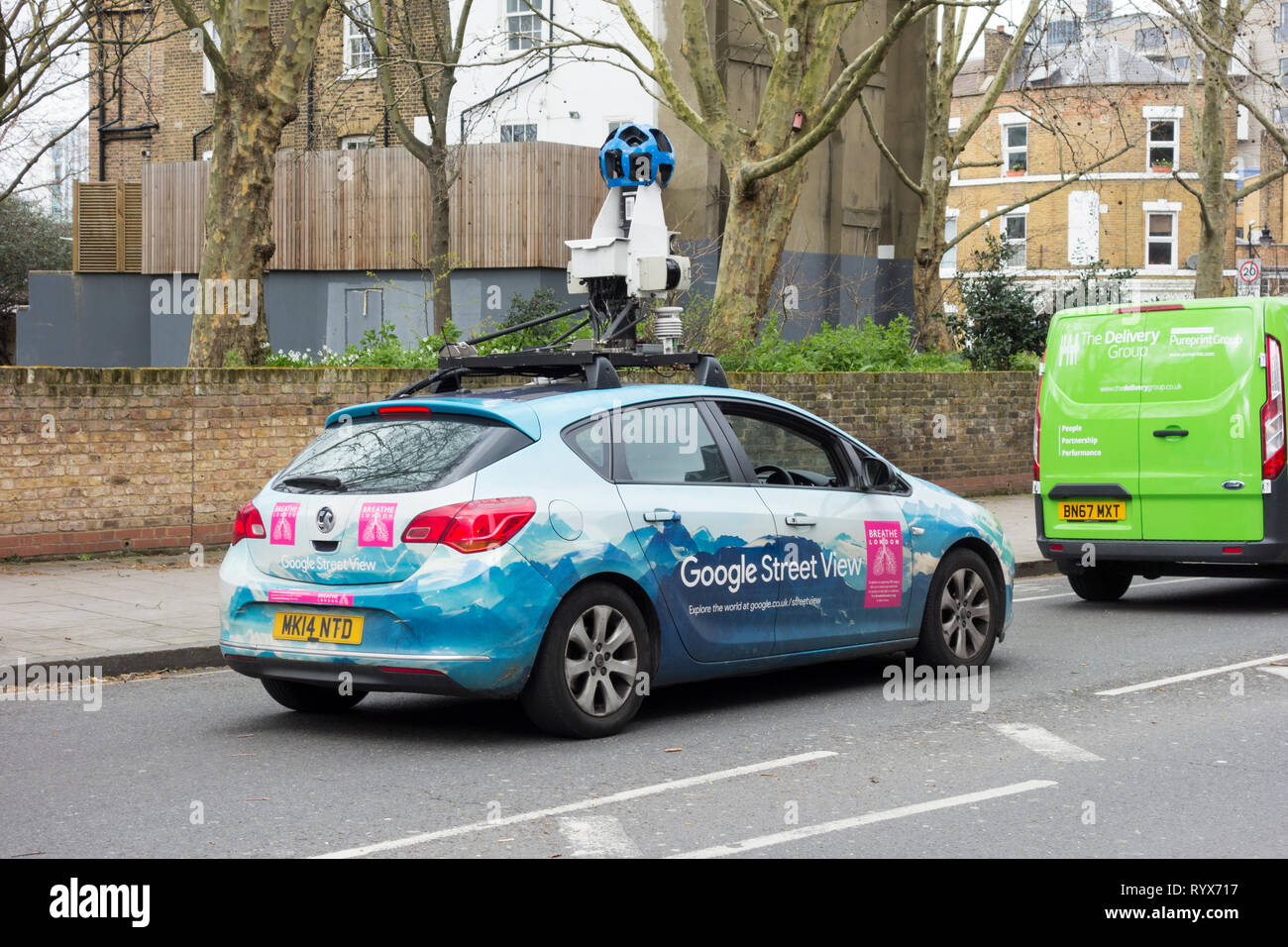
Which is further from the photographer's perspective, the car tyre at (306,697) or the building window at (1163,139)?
the building window at (1163,139)

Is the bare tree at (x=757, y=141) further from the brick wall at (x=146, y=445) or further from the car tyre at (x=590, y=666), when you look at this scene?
the car tyre at (x=590, y=666)

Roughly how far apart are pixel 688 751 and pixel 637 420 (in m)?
1.65

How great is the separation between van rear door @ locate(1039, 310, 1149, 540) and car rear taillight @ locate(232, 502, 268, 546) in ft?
24.1

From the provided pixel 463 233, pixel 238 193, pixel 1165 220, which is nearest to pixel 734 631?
pixel 238 193

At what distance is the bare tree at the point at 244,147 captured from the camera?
49.6ft

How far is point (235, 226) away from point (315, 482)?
29.1 feet

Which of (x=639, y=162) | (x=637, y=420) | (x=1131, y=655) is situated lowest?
(x=1131, y=655)

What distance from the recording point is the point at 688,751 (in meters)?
6.92

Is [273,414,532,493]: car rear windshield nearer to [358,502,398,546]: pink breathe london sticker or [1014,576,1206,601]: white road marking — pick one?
[358,502,398,546]: pink breathe london sticker

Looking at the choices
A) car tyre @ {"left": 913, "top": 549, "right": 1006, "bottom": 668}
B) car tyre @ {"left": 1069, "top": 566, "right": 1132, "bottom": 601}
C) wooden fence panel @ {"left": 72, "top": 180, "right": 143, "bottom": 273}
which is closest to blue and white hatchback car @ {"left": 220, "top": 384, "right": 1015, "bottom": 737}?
car tyre @ {"left": 913, "top": 549, "right": 1006, "bottom": 668}

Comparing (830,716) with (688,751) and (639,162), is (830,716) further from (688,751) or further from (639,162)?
(639,162)

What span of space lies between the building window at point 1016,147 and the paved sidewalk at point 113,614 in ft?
150

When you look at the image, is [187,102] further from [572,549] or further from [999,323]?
[572,549]

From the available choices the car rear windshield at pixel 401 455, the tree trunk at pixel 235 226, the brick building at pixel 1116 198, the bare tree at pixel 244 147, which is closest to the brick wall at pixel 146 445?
the tree trunk at pixel 235 226
